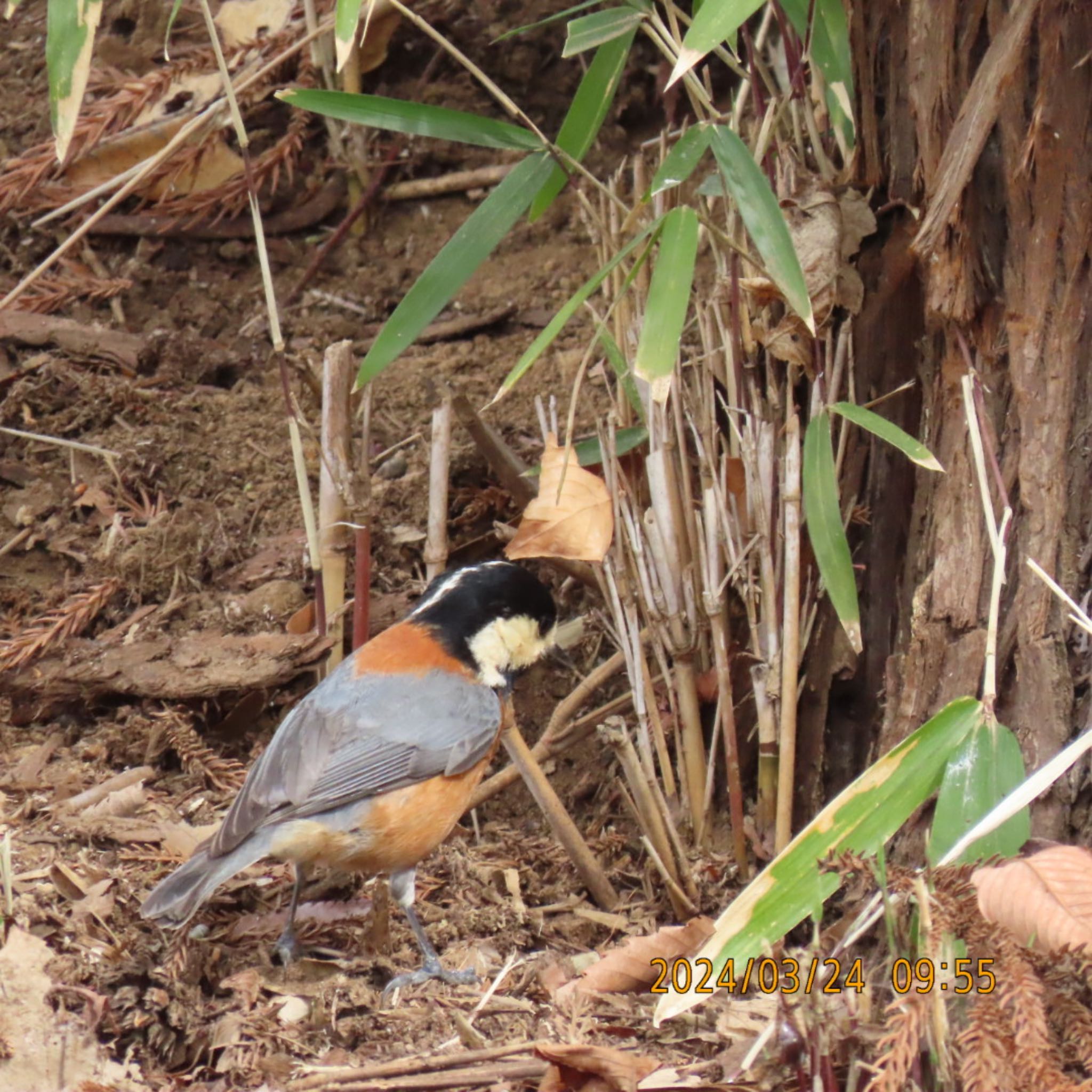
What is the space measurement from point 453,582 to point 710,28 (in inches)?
66.6

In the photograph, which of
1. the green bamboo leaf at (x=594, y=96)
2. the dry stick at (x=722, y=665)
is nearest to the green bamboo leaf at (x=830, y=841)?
the dry stick at (x=722, y=665)

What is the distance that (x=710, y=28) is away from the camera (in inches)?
101

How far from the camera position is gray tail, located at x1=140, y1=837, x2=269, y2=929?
2914 mm

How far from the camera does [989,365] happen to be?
9.87 ft

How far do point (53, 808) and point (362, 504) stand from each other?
1136mm

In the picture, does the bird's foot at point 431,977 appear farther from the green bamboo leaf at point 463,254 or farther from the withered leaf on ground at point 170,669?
the green bamboo leaf at point 463,254

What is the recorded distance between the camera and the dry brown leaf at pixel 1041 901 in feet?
6.70

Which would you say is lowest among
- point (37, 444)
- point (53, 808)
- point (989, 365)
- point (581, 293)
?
point (53, 808)

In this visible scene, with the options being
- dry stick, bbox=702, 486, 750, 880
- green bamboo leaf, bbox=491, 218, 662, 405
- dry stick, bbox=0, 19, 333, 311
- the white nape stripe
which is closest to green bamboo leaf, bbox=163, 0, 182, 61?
dry stick, bbox=0, 19, 333, 311

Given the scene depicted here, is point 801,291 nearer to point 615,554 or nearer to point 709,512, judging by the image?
point 709,512

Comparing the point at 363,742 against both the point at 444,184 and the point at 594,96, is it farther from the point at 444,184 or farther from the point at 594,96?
the point at 444,184

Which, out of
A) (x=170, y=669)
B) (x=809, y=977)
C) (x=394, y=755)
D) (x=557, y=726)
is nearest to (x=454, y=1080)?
(x=809, y=977)

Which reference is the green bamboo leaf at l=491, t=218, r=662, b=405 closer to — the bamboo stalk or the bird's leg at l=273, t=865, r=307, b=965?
the bamboo stalk

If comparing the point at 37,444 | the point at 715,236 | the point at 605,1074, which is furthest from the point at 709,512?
the point at 37,444
